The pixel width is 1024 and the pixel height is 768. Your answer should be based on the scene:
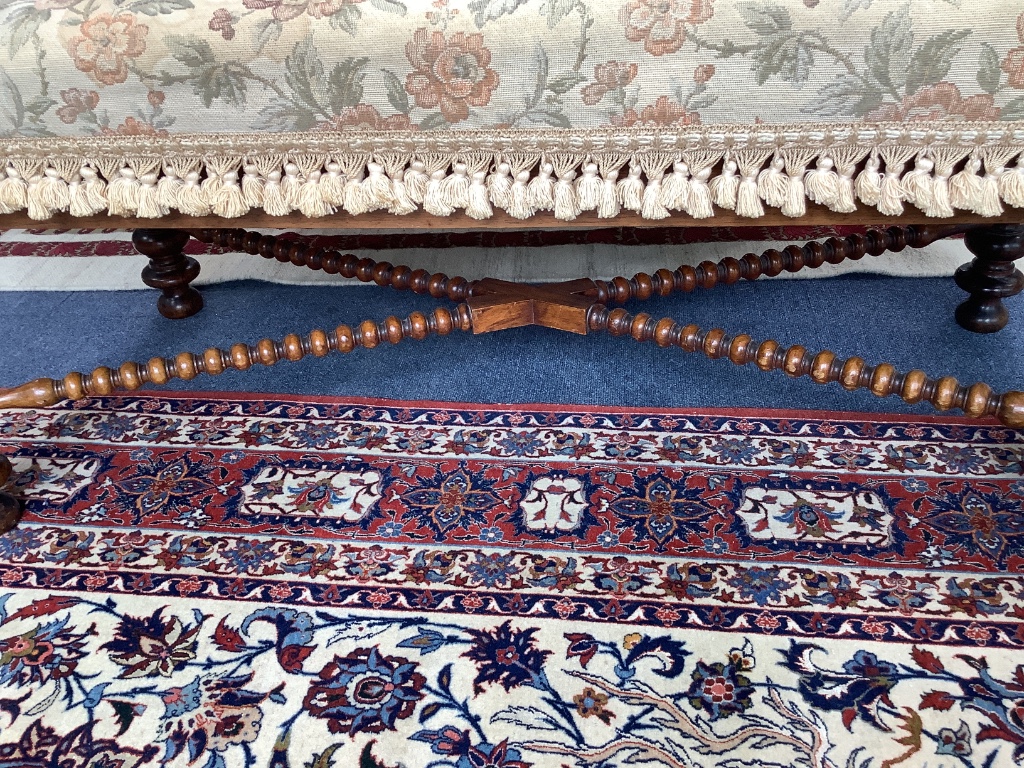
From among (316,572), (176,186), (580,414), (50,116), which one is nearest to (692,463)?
(580,414)

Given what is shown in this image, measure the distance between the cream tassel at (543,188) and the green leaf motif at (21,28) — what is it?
463 millimetres

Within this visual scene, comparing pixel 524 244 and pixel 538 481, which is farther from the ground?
pixel 524 244

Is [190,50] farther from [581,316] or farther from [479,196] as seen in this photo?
[581,316]

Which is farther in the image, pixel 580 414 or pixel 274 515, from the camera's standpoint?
pixel 580 414

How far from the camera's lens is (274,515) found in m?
0.90

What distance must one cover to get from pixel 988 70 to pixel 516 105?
39 centimetres

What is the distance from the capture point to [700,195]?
28.1 inches

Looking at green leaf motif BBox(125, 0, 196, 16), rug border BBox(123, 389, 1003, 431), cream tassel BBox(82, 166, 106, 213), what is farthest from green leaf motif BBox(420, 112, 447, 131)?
rug border BBox(123, 389, 1003, 431)

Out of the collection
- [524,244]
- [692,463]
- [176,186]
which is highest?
[176,186]

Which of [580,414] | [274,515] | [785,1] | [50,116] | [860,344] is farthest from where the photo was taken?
[860,344]

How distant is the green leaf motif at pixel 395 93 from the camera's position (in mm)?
699

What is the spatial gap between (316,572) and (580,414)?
1.29ft

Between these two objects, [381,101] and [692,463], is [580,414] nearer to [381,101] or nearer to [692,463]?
[692,463]

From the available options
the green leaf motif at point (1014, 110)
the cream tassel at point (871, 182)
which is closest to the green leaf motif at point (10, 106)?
the cream tassel at point (871, 182)
